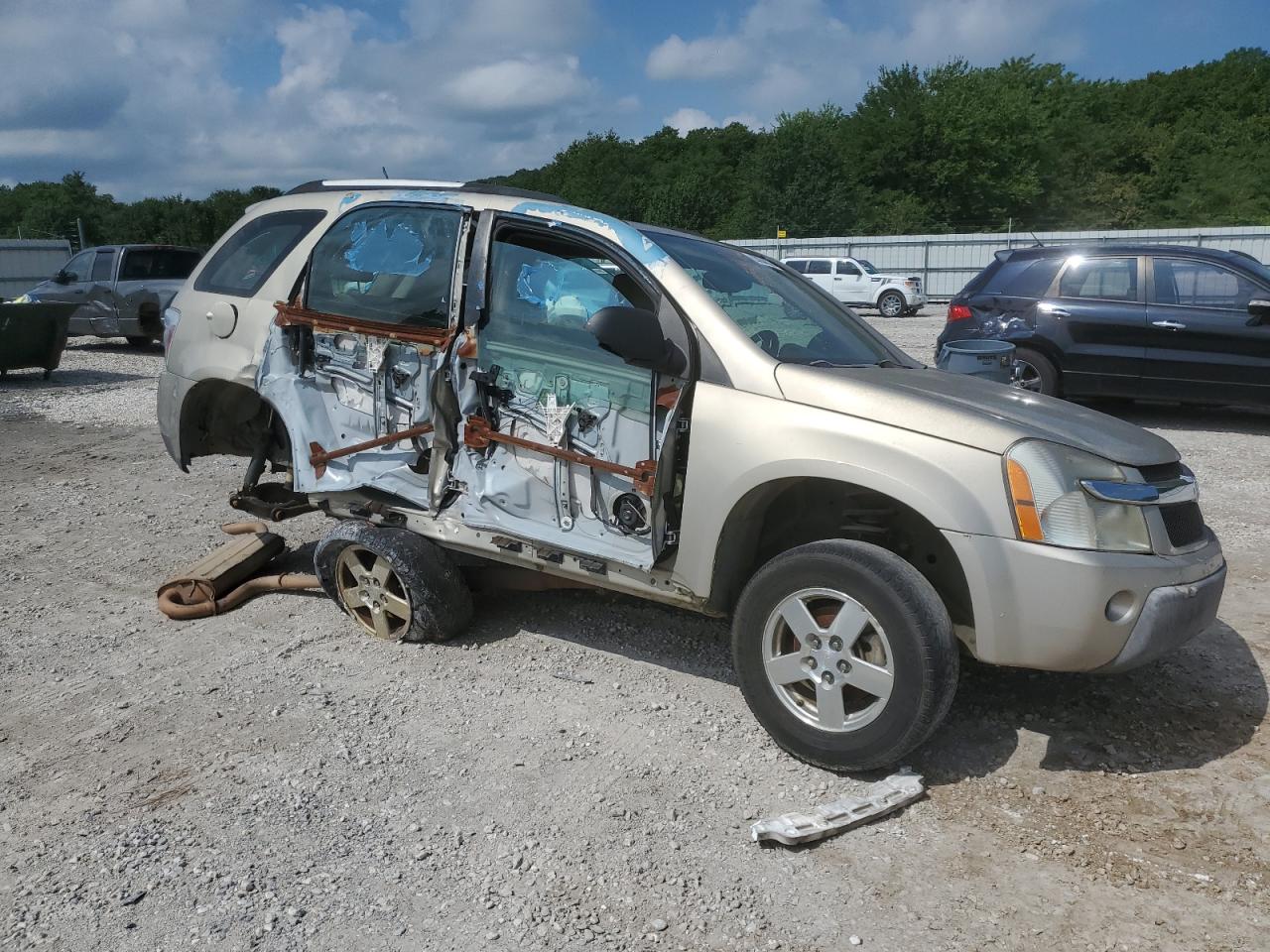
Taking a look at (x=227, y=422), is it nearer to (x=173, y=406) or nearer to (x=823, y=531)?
(x=173, y=406)

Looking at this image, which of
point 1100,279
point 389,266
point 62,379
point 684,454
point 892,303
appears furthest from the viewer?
point 892,303

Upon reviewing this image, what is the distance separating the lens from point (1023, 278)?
33.9 ft

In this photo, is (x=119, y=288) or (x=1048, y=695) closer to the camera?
(x=1048, y=695)

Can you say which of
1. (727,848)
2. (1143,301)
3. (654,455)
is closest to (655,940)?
(727,848)

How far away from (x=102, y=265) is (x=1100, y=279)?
15218 mm

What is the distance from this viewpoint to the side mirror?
3602mm

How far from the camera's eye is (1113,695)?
4.17 m

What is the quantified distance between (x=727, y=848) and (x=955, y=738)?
112 cm

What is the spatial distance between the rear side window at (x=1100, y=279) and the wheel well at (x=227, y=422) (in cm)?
771

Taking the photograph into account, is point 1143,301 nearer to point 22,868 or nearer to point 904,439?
point 904,439

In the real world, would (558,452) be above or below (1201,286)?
below

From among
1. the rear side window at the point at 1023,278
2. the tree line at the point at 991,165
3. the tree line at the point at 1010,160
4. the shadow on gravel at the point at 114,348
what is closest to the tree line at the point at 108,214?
the tree line at the point at 991,165

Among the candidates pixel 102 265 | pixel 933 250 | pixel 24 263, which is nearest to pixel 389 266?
pixel 102 265

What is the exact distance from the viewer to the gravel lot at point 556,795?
283 centimetres
